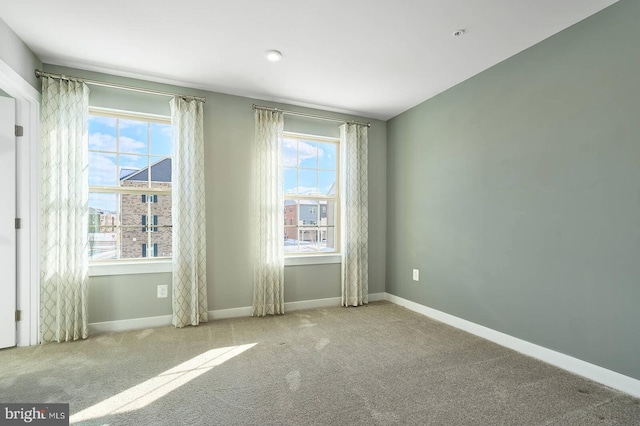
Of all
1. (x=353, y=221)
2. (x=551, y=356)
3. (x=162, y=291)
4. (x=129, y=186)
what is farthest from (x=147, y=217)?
(x=551, y=356)

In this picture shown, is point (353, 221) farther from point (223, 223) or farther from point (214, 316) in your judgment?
point (214, 316)

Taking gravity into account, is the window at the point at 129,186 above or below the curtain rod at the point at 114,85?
below

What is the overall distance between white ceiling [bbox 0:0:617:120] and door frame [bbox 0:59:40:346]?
58 cm

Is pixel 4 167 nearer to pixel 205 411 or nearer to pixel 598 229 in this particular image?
pixel 205 411

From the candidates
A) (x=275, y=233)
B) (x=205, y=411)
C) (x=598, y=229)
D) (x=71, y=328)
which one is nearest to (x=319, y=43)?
(x=275, y=233)

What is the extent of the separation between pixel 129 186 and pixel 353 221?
2688mm

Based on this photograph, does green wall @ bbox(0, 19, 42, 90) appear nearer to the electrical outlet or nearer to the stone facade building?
the stone facade building

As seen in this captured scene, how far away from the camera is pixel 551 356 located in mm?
2436

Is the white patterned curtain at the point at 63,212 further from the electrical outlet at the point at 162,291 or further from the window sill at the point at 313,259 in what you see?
the window sill at the point at 313,259

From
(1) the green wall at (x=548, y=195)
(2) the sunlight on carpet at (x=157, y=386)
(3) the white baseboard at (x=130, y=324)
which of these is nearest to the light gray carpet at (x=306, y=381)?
(2) the sunlight on carpet at (x=157, y=386)

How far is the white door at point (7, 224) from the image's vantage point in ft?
8.57

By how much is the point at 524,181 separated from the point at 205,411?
302 centimetres

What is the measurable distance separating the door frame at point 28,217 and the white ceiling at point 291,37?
0.58 meters

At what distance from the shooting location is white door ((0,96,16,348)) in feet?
8.57
